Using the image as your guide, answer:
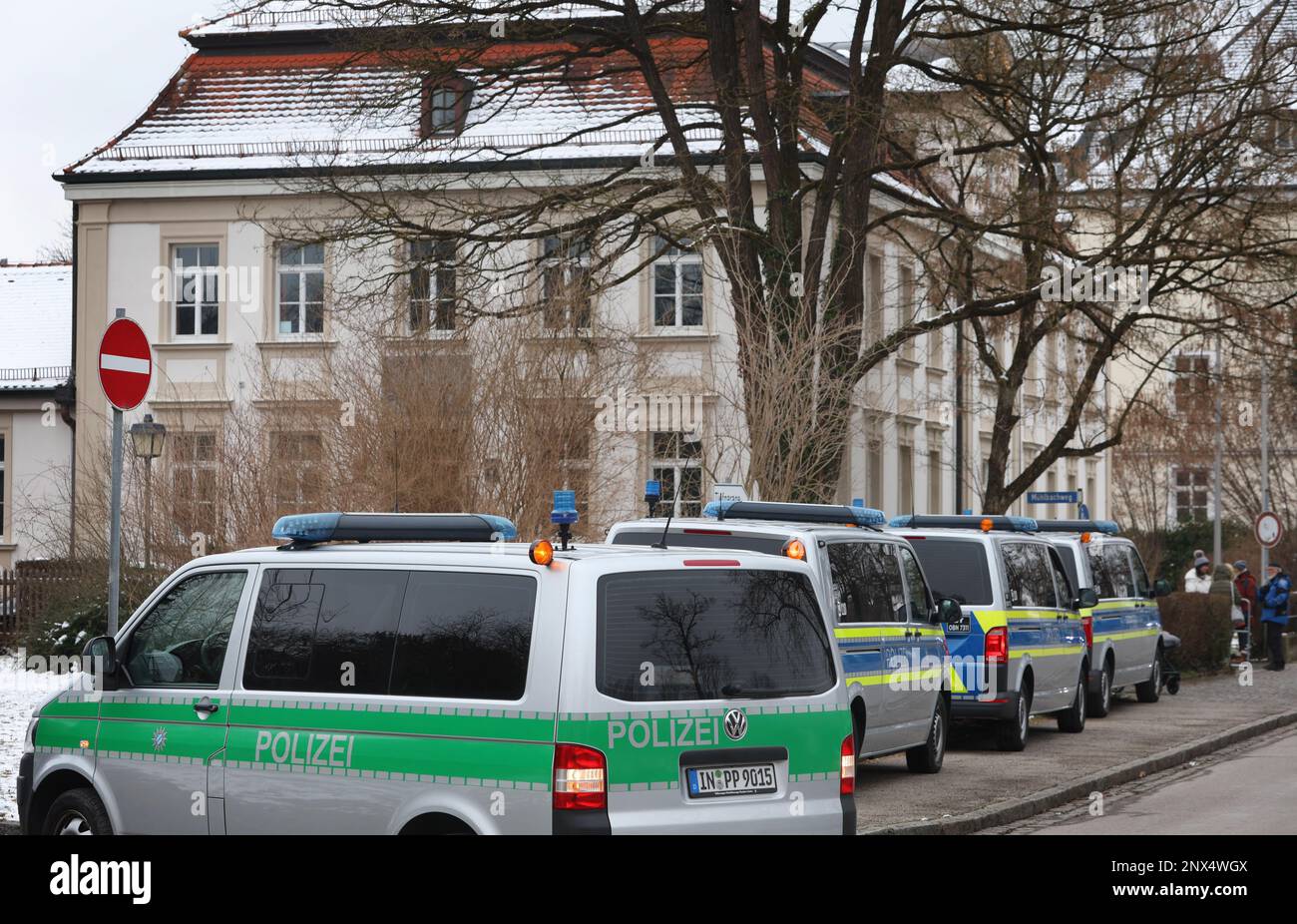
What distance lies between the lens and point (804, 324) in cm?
2077

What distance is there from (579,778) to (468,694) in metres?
0.63

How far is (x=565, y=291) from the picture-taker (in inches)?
814

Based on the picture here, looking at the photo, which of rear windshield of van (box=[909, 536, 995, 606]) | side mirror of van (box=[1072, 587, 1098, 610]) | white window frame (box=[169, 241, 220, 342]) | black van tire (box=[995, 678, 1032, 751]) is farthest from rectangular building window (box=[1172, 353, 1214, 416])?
white window frame (box=[169, 241, 220, 342])

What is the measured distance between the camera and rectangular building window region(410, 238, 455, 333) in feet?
67.9

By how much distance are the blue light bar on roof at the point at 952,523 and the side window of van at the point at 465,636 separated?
10702 millimetres

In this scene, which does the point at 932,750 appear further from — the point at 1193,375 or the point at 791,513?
the point at 1193,375

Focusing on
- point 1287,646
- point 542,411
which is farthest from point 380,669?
point 1287,646

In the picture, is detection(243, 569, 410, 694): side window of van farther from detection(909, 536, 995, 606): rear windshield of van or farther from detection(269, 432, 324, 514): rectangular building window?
detection(269, 432, 324, 514): rectangular building window

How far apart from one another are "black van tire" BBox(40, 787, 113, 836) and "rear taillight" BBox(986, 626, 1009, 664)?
10.1m

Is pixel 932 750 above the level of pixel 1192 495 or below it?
below

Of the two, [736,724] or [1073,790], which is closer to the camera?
[736,724]

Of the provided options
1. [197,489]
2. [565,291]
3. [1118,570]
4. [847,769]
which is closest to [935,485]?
[1118,570]
